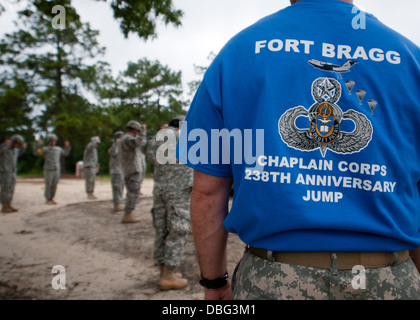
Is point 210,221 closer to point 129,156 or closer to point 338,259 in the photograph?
point 338,259

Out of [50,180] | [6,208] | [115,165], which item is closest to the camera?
[6,208]

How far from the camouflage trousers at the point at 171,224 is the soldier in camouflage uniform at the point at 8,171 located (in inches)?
260

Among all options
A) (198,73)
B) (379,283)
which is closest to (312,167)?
(379,283)

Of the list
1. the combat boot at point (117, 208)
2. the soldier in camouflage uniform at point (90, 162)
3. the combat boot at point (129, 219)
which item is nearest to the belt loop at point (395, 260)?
the combat boot at point (129, 219)

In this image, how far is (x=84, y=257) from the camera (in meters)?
4.99

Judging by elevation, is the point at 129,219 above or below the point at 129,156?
below

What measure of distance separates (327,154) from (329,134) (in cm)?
7

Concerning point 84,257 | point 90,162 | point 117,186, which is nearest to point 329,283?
point 84,257

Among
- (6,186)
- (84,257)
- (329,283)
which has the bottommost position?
(84,257)

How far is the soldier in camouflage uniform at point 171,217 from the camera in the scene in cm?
385

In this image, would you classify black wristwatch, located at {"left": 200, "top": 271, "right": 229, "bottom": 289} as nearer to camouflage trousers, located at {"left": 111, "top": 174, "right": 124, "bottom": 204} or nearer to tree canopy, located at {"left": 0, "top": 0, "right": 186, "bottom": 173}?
camouflage trousers, located at {"left": 111, "top": 174, "right": 124, "bottom": 204}

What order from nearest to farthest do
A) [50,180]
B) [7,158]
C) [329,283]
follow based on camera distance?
[329,283]
[7,158]
[50,180]
